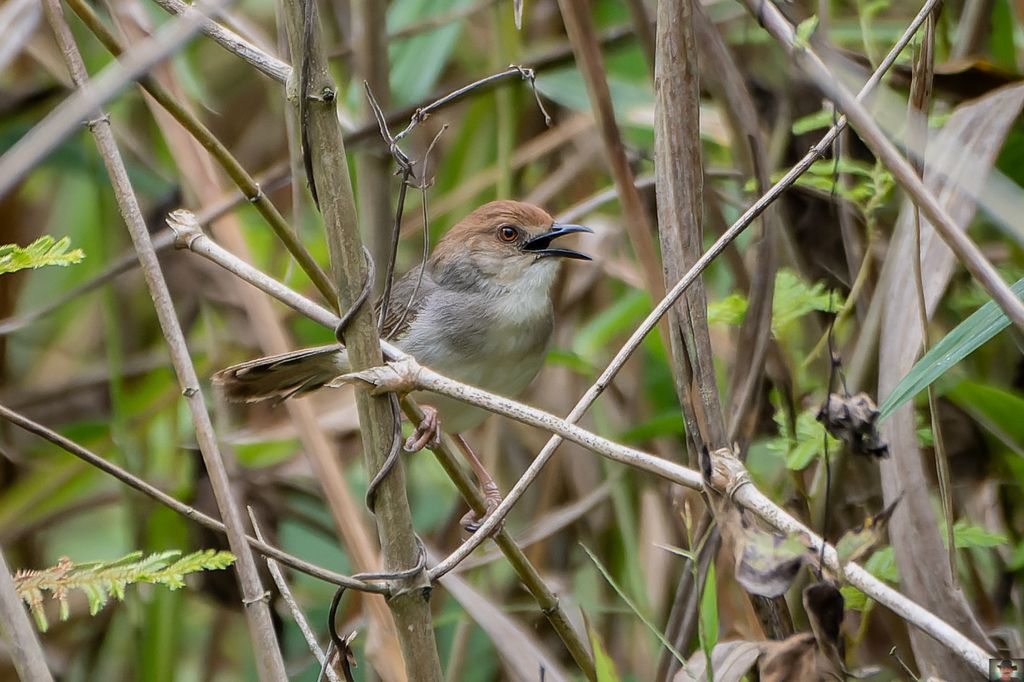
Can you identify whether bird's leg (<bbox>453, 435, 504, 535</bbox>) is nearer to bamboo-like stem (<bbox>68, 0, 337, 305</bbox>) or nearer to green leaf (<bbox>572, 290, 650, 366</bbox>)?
green leaf (<bbox>572, 290, 650, 366</bbox>)

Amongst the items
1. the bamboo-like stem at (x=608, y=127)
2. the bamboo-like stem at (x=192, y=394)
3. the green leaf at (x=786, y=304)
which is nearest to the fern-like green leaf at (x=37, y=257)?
the bamboo-like stem at (x=192, y=394)

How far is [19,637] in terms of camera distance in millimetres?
1399

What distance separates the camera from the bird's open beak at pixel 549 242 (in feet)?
11.2

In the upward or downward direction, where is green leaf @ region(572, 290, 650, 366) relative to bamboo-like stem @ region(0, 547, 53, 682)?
upward

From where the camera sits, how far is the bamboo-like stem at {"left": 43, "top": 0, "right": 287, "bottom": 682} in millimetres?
1760

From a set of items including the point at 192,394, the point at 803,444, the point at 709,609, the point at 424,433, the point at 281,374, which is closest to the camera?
the point at 709,609

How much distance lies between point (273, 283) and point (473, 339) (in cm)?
178

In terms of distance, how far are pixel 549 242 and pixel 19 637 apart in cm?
272

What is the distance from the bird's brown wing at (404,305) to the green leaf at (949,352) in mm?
2077

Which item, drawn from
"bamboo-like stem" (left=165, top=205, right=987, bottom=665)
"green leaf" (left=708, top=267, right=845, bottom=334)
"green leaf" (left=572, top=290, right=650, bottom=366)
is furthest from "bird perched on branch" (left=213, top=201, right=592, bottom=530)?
"bamboo-like stem" (left=165, top=205, right=987, bottom=665)

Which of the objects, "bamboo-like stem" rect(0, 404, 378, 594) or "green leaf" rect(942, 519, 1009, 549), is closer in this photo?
"bamboo-like stem" rect(0, 404, 378, 594)

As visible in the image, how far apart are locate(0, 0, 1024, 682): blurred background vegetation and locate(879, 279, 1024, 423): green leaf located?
0.62 m

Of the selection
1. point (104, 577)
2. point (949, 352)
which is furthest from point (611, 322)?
point (104, 577)

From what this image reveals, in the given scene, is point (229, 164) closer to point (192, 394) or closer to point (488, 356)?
point (192, 394)
